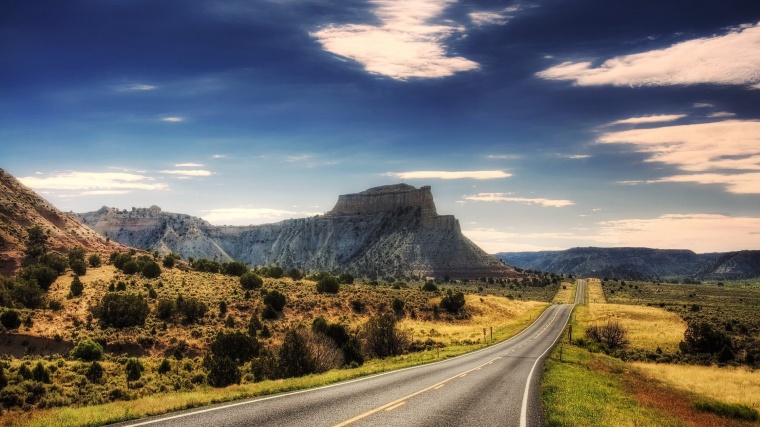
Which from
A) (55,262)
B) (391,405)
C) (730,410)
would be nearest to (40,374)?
(391,405)

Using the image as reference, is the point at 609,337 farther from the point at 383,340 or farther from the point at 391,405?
the point at 391,405

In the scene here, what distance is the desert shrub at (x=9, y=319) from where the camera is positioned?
42.2 metres

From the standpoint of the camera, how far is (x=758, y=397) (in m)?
23.7

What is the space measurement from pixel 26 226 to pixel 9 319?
182ft

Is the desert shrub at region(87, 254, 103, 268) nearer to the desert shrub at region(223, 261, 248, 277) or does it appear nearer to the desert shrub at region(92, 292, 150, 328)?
the desert shrub at region(223, 261, 248, 277)

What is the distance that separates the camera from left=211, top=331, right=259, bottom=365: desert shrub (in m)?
37.7

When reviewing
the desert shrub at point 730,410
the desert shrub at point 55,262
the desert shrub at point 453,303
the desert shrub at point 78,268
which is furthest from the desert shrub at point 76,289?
the desert shrub at point 730,410

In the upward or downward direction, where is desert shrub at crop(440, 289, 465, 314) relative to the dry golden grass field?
downward

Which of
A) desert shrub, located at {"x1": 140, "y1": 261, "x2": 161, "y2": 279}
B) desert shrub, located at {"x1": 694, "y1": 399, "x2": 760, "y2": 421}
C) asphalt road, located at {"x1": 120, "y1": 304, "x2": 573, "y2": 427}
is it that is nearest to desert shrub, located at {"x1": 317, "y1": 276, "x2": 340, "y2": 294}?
desert shrub, located at {"x1": 140, "y1": 261, "x2": 161, "y2": 279}

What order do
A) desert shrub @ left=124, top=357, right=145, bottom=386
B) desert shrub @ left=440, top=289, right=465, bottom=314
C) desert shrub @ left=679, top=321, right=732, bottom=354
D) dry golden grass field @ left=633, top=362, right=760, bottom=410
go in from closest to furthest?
1. dry golden grass field @ left=633, top=362, right=760, bottom=410
2. desert shrub @ left=124, top=357, right=145, bottom=386
3. desert shrub @ left=679, top=321, right=732, bottom=354
4. desert shrub @ left=440, top=289, right=465, bottom=314

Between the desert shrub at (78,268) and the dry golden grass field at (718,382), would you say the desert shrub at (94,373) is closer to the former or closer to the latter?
the dry golden grass field at (718,382)

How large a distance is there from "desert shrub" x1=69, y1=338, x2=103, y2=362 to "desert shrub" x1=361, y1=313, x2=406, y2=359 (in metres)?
22.5

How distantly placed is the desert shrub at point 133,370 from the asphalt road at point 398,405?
2184 centimetres

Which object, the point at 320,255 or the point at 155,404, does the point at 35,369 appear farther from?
the point at 320,255
